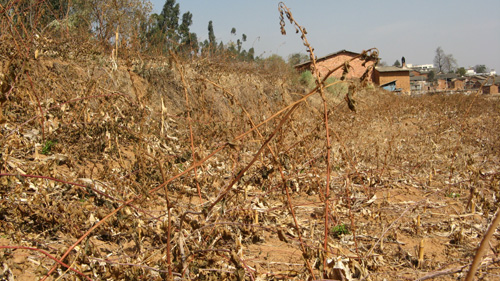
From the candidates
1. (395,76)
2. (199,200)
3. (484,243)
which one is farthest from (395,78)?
(484,243)

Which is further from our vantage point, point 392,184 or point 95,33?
point 95,33

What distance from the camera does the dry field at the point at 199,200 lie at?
2.24 meters

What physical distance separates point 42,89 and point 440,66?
94.2m

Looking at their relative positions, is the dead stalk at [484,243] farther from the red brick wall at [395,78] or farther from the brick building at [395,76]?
the red brick wall at [395,78]

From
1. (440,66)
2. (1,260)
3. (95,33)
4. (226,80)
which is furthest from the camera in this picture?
(440,66)

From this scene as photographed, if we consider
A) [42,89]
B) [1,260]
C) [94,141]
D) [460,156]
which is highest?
[42,89]

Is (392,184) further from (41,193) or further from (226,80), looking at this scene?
(226,80)

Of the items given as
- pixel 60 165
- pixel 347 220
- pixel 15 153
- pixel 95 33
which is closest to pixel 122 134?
pixel 60 165

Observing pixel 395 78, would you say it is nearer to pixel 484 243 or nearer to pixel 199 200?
pixel 199 200

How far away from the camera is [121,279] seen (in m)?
2.24

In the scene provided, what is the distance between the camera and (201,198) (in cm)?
322

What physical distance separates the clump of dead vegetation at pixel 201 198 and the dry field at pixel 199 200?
0.06ft

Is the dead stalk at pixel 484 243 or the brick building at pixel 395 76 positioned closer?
the dead stalk at pixel 484 243

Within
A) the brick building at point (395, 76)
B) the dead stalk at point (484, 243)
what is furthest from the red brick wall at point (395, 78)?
the dead stalk at point (484, 243)
